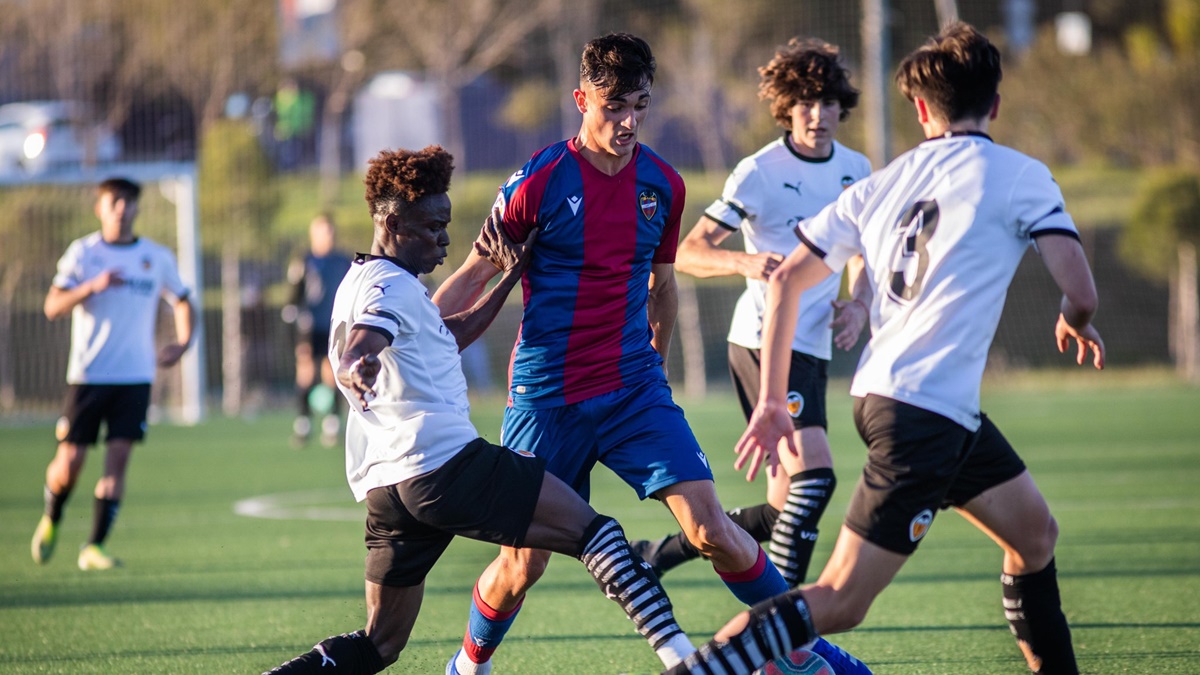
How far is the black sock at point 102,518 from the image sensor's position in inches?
332

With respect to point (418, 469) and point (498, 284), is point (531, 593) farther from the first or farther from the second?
point (418, 469)

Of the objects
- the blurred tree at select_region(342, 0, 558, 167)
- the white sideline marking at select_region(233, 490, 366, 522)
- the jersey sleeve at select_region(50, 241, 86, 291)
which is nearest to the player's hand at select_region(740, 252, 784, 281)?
the jersey sleeve at select_region(50, 241, 86, 291)

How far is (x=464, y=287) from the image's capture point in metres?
4.74

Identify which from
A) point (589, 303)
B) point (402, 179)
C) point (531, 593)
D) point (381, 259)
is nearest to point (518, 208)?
point (589, 303)

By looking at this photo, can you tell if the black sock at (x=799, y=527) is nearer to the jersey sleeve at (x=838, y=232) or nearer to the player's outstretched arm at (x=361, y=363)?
the jersey sleeve at (x=838, y=232)

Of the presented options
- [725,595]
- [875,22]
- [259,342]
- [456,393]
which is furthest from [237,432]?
[456,393]

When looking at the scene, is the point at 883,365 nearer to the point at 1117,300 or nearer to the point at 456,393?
the point at 456,393

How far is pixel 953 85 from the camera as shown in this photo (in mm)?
3840

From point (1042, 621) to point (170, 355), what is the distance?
5661mm

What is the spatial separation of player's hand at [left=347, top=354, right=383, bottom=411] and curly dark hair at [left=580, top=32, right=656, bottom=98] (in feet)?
4.36

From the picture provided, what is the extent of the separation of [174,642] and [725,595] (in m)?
2.63

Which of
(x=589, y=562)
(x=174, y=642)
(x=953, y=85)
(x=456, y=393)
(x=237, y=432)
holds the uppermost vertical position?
(x=953, y=85)

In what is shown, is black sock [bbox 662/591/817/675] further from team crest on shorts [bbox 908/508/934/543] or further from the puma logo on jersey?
the puma logo on jersey

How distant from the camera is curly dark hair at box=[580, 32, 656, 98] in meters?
4.67
